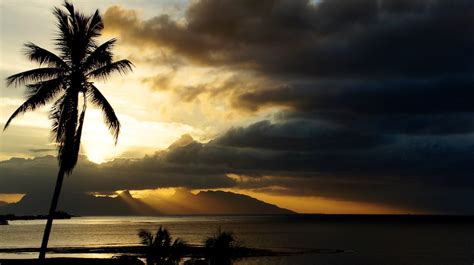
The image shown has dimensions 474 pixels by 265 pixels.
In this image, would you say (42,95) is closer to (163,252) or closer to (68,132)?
(68,132)

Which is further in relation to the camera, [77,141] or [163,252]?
[77,141]

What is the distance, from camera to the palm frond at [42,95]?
34.6 m

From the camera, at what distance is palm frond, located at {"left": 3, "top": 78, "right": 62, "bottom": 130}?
3456cm

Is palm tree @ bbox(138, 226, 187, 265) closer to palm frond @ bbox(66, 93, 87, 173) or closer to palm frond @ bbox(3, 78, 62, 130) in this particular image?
palm frond @ bbox(66, 93, 87, 173)

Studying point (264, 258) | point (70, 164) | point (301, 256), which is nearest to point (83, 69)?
point (70, 164)

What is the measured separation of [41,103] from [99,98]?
11.2 ft

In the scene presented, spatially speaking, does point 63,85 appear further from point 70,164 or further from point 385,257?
point 385,257

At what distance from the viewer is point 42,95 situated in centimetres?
3469

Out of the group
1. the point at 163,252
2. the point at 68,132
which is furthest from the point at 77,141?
the point at 163,252

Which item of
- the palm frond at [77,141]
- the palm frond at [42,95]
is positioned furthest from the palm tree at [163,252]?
the palm frond at [42,95]

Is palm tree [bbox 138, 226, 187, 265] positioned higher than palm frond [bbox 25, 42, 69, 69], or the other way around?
palm frond [bbox 25, 42, 69, 69]

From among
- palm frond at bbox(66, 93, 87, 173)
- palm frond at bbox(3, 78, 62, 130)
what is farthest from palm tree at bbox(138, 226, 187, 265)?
palm frond at bbox(3, 78, 62, 130)

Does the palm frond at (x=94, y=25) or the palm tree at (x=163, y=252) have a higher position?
the palm frond at (x=94, y=25)

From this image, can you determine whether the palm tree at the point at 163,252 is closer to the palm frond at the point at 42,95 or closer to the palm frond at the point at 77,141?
the palm frond at the point at 77,141
